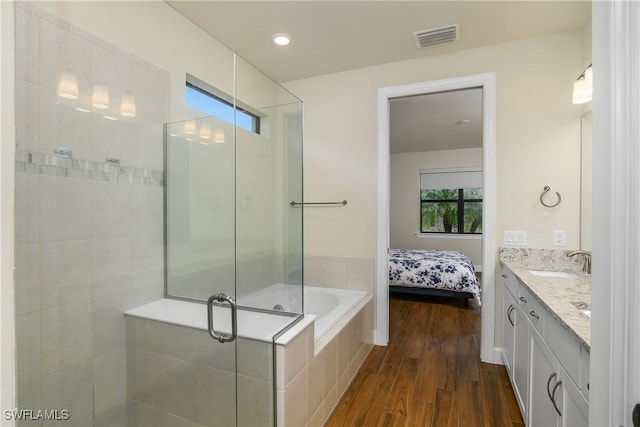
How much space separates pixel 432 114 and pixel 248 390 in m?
4.18

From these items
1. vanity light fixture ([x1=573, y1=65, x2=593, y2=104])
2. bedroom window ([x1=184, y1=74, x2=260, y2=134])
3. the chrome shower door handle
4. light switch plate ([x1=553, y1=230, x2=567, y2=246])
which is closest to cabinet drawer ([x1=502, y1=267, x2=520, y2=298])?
light switch plate ([x1=553, y1=230, x2=567, y2=246])

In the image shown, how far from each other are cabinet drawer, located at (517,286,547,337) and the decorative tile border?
220cm

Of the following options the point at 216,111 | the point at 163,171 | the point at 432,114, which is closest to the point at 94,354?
the point at 163,171

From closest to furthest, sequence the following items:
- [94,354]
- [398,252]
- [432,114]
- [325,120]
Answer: [94,354]
[325,120]
[432,114]
[398,252]

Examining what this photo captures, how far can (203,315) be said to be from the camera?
1783 millimetres

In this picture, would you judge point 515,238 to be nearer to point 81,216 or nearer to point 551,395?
point 551,395

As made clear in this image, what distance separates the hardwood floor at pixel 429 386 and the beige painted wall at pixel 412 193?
358cm

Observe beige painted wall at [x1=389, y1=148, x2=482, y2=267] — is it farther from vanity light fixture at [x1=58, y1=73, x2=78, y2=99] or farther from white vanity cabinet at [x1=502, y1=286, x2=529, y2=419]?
vanity light fixture at [x1=58, y1=73, x2=78, y2=99]

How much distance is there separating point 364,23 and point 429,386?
2748 mm

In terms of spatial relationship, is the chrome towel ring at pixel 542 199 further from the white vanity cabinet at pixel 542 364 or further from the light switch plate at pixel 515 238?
the white vanity cabinet at pixel 542 364

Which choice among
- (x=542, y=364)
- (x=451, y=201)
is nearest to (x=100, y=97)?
(x=542, y=364)

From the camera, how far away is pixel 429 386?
2.25m

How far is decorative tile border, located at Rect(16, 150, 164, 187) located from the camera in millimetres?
1241

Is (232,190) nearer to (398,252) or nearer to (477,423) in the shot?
(477,423)
